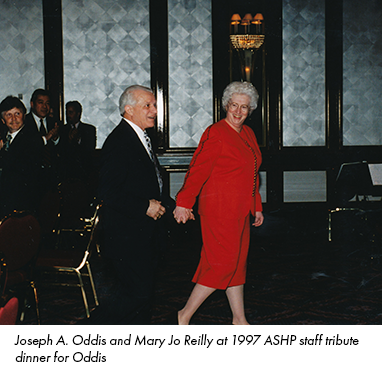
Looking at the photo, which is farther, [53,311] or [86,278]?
[86,278]

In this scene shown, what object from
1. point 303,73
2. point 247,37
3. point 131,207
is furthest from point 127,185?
point 303,73

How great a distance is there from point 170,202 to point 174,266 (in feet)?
7.15

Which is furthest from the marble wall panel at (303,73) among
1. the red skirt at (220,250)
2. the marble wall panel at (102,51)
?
the red skirt at (220,250)

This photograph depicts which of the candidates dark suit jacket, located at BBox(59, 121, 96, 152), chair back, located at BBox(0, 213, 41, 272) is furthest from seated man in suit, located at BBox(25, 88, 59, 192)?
chair back, located at BBox(0, 213, 41, 272)

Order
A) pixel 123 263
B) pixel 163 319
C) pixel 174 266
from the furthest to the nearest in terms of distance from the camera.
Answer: pixel 174 266 → pixel 163 319 → pixel 123 263

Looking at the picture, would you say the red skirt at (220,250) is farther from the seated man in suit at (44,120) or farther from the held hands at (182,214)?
the seated man in suit at (44,120)

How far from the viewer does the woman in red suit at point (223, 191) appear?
254cm

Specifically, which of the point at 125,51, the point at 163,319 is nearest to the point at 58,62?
the point at 125,51

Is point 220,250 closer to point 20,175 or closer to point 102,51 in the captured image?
point 20,175

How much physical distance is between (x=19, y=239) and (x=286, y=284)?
235 cm

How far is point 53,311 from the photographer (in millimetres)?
3330

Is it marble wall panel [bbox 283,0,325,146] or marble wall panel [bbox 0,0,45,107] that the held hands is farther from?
marble wall panel [bbox 0,0,45,107]

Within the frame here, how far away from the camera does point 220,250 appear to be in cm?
259

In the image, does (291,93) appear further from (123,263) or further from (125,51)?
(123,263)
